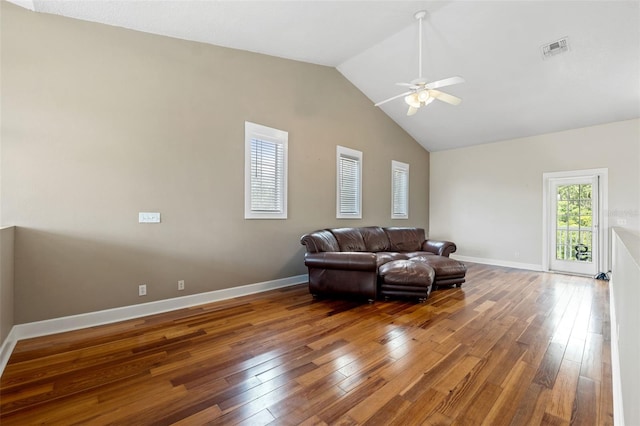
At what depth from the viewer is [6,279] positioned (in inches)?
90.0

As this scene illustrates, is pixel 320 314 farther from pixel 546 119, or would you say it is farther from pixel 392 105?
pixel 546 119

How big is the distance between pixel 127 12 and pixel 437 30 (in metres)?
4.04

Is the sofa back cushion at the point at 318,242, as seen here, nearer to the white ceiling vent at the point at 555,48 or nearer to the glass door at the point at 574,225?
the white ceiling vent at the point at 555,48

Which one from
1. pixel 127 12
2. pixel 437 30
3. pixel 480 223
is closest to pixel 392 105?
pixel 437 30

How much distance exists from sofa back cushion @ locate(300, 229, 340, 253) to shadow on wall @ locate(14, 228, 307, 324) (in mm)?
1190

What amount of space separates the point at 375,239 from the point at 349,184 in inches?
49.8

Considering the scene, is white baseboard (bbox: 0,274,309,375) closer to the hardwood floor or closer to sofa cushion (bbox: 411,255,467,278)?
the hardwood floor

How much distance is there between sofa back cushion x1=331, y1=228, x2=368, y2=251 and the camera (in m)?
4.75

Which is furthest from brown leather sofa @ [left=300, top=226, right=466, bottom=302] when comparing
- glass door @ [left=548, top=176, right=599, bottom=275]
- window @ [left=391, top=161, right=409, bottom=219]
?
glass door @ [left=548, top=176, right=599, bottom=275]

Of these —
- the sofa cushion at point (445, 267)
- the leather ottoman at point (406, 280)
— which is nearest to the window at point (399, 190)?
the sofa cushion at point (445, 267)

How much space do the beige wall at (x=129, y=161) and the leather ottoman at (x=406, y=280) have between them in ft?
5.31

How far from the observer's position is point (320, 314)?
10.6 ft

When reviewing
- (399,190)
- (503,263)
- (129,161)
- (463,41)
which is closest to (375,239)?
(399,190)

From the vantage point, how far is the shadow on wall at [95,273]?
259cm
